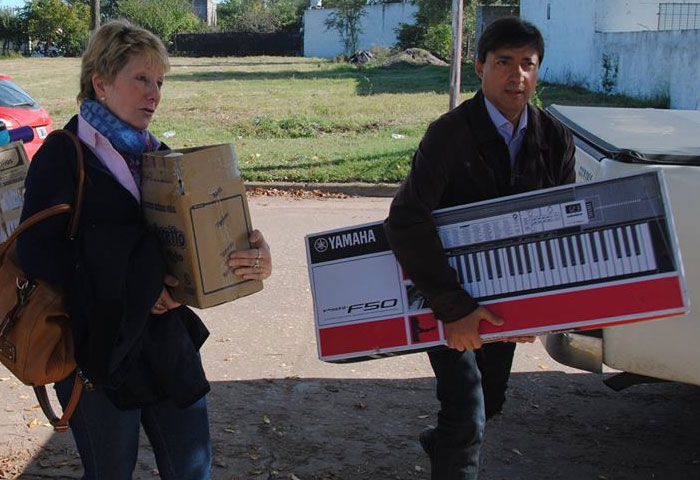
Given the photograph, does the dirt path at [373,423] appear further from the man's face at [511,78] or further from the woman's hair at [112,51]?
the woman's hair at [112,51]

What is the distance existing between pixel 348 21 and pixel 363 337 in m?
49.2

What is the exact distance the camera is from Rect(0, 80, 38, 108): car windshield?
9.86 m

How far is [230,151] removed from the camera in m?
2.52

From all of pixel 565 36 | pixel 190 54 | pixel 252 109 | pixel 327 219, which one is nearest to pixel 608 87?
pixel 565 36

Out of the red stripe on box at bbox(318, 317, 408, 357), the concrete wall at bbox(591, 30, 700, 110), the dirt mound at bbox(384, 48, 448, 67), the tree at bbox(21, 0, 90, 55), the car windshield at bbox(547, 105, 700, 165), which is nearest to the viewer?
the red stripe on box at bbox(318, 317, 408, 357)

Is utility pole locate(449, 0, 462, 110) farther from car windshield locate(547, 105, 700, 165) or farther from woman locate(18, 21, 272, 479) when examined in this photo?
woman locate(18, 21, 272, 479)

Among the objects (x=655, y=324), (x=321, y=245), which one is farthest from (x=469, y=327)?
(x=655, y=324)

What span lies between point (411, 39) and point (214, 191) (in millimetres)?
43944

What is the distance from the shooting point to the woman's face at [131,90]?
2443 millimetres

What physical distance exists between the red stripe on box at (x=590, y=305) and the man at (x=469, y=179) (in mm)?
53

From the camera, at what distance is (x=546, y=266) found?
2533mm

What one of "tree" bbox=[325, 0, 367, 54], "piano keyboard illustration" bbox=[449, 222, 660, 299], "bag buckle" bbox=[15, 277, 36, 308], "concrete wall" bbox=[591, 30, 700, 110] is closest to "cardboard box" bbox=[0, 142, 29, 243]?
"bag buckle" bbox=[15, 277, 36, 308]

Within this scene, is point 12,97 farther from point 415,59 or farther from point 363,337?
point 415,59

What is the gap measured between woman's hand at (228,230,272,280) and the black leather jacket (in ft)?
1.40
